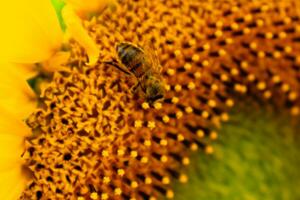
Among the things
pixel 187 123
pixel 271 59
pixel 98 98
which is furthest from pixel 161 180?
pixel 271 59

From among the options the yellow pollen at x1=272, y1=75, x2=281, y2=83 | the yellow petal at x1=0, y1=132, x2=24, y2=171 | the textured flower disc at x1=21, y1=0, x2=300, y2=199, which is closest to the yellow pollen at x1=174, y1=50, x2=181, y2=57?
the textured flower disc at x1=21, y1=0, x2=300, y2=199

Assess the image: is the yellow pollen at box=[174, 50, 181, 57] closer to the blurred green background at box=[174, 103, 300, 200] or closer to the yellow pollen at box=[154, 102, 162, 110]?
the yellow pollen at box=[154, 102, 162, 110]

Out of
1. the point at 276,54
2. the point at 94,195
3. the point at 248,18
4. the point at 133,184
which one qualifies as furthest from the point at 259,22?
the point at 94,195

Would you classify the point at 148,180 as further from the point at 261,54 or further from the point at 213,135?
the point at 261,54

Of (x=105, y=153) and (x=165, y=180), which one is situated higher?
(x=105, y=153)

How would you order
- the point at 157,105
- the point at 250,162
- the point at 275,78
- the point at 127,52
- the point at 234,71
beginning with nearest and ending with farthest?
the point at 127,52
the point at 157,105
the point at 234,71
the point at 275,78
the point at 250,162

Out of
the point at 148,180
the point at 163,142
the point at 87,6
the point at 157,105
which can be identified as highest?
the point at 87,6

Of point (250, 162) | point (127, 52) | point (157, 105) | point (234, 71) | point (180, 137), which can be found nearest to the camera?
point (127, 52)
